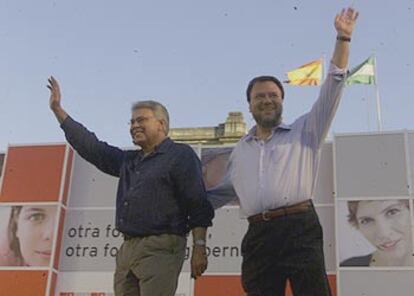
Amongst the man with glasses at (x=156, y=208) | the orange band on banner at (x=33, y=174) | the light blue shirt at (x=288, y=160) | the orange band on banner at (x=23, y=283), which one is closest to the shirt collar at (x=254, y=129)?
the light blue shirt at (x=288, y=160)

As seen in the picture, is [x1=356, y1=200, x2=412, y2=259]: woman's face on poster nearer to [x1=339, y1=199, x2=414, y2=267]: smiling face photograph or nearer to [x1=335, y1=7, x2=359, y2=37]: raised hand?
[x1=339, y1=199, x2=414, y2=267]: smiling face photograph

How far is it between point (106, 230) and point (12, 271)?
141 centimetres

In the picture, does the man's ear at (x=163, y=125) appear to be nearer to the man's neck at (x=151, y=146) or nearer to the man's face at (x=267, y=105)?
the man's neck at (x=151, y=146)

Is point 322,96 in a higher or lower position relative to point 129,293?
higher

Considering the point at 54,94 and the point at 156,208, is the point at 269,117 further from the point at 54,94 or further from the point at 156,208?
the point at 54,94

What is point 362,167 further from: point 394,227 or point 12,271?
point 12,271

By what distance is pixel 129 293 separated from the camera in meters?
3.04

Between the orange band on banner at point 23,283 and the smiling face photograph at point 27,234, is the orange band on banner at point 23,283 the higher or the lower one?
the lower one

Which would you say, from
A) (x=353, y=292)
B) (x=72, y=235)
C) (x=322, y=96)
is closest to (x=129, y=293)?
(x=322, y=96)

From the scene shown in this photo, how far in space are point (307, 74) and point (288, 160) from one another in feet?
37.0

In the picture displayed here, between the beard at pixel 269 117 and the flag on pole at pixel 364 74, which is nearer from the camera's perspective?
the beard at pixel 269 117

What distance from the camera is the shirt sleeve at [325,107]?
3.01m

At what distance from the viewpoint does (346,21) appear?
309 centimetres

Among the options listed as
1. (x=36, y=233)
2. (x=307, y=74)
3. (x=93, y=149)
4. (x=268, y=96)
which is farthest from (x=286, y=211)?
→ (x=307, y=74)
